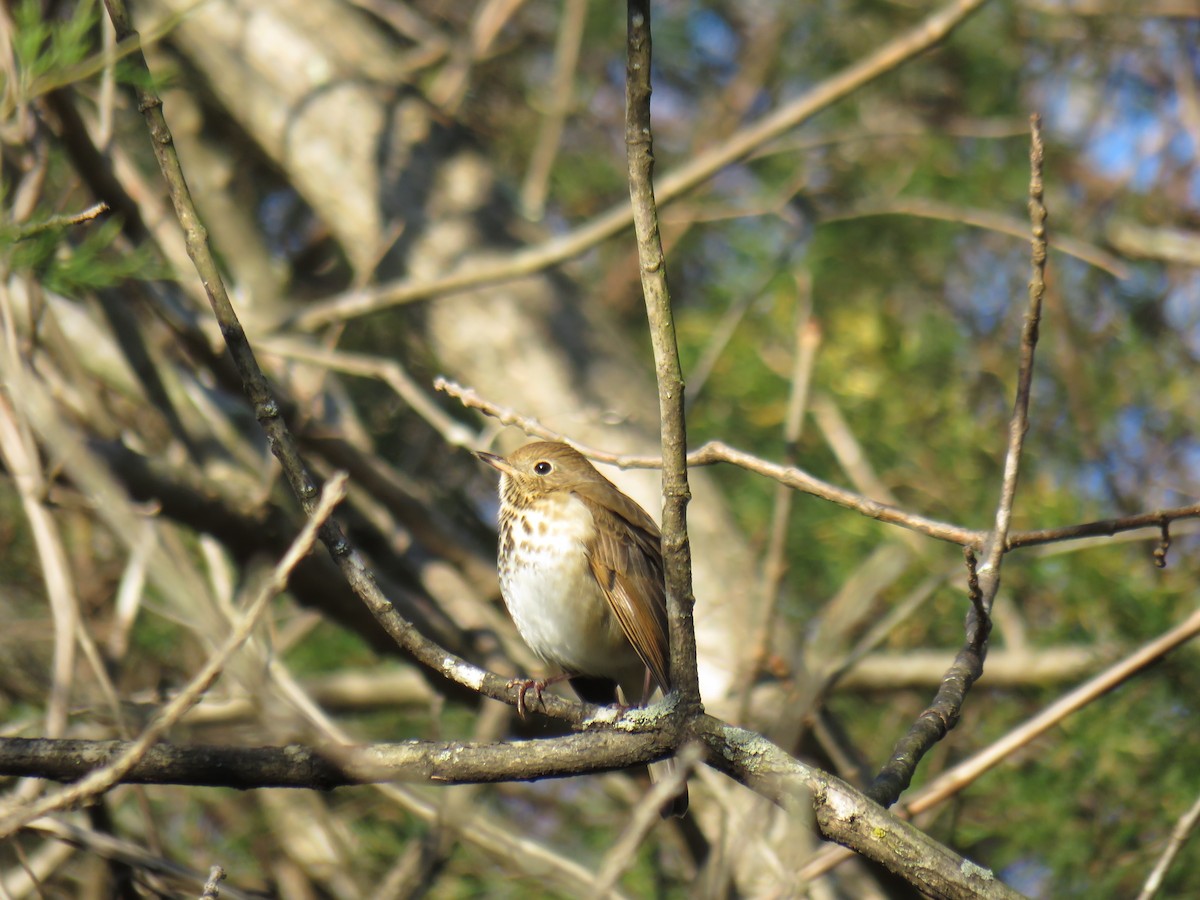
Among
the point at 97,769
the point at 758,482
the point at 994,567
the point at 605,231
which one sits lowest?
the point at 97,769

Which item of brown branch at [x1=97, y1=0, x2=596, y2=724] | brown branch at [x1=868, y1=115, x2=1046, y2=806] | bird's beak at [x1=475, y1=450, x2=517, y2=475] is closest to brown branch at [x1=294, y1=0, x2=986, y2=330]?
bird's beak at [x1=475, y1=450, x2=517, y2=475]

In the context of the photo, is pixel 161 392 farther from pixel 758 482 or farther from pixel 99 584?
pixel 758 482

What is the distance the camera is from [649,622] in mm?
3633

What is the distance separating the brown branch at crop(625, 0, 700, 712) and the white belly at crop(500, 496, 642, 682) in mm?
1653

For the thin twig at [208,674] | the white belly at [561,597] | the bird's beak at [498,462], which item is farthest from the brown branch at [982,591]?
the bird's beak at [498,462]

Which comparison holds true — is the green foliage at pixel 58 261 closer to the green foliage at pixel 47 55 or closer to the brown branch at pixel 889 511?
the green foliage at pixel 47 55

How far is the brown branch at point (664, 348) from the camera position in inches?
75.4

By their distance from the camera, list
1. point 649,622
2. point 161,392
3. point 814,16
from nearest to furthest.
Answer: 1. point 649,622
2. point 161,392
3. point 814,16

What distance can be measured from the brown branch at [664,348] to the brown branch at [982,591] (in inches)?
14.8

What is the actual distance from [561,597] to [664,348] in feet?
6.04

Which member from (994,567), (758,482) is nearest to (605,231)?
(758,482)

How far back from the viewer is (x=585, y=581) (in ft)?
12.4

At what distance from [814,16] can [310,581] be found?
490 cm

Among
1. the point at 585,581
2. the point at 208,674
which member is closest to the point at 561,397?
the point at 585,581
